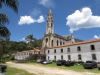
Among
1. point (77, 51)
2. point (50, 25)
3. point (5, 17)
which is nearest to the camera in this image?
point (5, 17)

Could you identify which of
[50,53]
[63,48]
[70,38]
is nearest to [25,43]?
[70,38]

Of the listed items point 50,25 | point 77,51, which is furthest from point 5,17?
point 50,25

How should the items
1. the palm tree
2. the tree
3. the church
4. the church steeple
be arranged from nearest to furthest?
the palm tree, the church, the church steeple, the tree

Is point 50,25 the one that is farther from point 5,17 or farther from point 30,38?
point 5,17

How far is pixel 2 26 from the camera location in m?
14.2

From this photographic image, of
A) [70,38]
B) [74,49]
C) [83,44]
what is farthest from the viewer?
[70,38]

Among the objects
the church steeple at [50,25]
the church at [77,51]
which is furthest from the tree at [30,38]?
the church at [77,51]

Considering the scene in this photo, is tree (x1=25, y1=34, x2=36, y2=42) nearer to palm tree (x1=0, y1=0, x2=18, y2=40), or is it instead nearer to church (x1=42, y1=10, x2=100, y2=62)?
church (x1=42, y1=10, x2=100, y2=62)

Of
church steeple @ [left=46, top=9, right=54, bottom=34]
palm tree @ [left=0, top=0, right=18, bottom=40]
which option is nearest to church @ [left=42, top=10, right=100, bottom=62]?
church steeple @ [left=46, top=9, right=54, bottom=34]

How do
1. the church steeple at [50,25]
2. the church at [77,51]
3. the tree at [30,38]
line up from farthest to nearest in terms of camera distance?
the tree at [30,38] → the church steeple at [50,25] → the church at [77,51]

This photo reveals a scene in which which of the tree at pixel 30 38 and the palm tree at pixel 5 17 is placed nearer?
the palm tree at pixel 5 17

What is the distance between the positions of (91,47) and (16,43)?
7980 centimetres

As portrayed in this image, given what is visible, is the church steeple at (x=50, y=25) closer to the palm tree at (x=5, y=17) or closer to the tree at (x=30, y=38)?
the tree at (x=30, y=38)

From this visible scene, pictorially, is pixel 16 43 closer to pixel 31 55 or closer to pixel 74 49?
pixel 31 55
